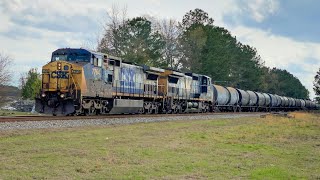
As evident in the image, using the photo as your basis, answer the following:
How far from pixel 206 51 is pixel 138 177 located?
62505mm

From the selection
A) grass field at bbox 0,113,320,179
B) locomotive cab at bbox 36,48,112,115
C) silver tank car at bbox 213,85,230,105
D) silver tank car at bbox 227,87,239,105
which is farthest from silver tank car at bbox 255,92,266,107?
grass field at bbox 0,113,320,179

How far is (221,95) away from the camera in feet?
145

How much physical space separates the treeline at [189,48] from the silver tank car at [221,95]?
1260 centimetres

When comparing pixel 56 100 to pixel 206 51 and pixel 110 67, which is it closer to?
pixel 110 67

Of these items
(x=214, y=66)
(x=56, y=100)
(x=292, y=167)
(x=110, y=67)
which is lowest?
(x=292, y=167)

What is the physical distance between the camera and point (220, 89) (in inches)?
1741

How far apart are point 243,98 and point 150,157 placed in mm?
41218

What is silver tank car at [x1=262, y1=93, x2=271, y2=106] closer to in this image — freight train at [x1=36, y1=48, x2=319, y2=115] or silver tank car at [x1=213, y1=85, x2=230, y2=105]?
silver tank car at [x1=213, y1=85, x2=230, y2=105]

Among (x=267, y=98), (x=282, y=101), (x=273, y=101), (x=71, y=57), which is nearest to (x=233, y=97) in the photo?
(x=267, y=98)

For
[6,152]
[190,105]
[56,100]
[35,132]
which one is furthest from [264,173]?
[190,105]

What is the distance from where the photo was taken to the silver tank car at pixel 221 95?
1685 inches

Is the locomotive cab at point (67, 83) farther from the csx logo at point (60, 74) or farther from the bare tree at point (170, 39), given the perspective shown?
the bare tree at point (170, 39)

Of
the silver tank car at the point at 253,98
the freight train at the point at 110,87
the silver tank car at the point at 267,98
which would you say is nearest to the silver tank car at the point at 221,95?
the freight train at the point at 110,87

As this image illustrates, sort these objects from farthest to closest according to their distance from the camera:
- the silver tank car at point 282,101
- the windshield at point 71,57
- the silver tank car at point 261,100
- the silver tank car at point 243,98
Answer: the silver tank car at point 282,101 < the silver tank car at point 261,100 < the silver tank car at point 243,98 < the windshield at point 71,57
